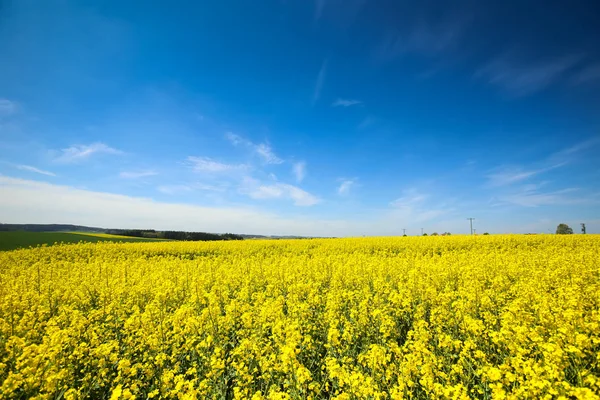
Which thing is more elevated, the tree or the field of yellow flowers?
the tree

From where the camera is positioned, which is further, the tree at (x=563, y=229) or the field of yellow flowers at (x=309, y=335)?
the tree at (x=563, y=229)

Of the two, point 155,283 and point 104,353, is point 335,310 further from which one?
point 155,283

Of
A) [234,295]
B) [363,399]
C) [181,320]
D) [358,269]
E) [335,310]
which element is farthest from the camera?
[358,269]

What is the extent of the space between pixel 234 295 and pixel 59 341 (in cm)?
474

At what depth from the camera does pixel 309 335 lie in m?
5.05

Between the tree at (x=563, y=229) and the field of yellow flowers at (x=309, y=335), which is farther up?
the tree at (x=563, y=229)

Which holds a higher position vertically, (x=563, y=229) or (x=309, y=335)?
(x=563, y=229)

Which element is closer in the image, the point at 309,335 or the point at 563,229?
the point at 309,335

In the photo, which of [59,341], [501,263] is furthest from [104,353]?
[501,263]

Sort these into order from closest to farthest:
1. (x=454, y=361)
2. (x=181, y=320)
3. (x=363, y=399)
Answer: (x=363, y=399) < (x=454, y=361) < (x=181, y=320)

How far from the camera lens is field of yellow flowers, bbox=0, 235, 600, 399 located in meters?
3.72

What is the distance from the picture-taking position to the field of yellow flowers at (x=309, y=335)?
12.2ft

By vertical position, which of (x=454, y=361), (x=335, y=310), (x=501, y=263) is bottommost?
(x=454, y=361)

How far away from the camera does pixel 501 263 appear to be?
37.5 feet
